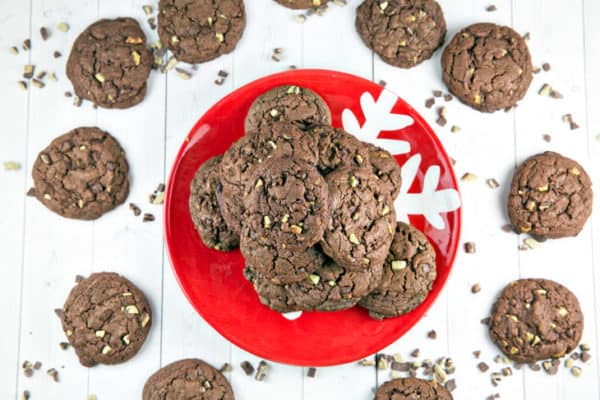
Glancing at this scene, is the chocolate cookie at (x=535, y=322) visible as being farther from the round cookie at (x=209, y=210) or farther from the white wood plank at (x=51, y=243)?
the white wood plank at (x=51, y=243)

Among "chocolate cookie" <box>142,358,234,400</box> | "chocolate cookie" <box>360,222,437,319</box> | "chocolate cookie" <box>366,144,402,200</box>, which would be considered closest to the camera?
"chocolate cookie" <box>366,144,402,200</box>

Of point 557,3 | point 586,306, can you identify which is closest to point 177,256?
point 586,306

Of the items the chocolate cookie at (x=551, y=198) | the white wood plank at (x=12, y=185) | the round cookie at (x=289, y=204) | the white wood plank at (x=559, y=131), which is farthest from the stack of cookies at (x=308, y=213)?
the white wood plank at (x=12, y=185)

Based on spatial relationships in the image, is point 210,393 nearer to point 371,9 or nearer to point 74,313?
point 74,313

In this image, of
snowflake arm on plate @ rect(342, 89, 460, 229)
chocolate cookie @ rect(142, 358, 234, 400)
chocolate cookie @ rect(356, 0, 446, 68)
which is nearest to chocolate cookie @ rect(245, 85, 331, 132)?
snowflake arm on plate @ rect(342, 89, 460, 229)

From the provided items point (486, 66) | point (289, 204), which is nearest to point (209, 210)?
point (289, 204)

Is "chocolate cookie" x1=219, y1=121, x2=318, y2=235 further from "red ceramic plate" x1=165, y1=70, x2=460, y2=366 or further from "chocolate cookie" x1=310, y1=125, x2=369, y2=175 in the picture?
"red ceramic plate" x1=165, y1=70, x2=460, y2=366
